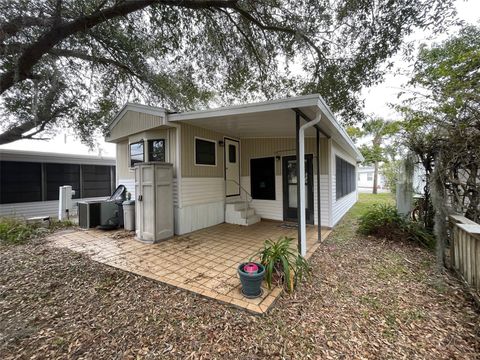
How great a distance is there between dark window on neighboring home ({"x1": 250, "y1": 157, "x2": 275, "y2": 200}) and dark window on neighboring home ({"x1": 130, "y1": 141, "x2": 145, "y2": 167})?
11.2 ft

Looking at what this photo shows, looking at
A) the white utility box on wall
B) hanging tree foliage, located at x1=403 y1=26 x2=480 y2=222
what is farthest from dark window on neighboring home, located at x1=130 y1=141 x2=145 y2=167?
hanging tree foliage, located at x1=403 y1=26 x2=480 y2=222

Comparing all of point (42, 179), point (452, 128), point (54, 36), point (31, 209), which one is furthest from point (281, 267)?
point (42, 179)

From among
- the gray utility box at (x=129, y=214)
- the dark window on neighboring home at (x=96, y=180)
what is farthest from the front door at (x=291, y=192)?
the dark window on neighboring home at (x=96, y=180)

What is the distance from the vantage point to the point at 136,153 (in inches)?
247

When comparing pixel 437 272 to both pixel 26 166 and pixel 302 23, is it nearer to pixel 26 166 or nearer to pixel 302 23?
pixel 302 23

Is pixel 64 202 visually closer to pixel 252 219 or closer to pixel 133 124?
pixel 133 124

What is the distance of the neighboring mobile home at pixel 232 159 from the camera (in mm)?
5043

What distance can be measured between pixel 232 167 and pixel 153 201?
3.05m

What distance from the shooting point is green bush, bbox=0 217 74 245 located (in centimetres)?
484

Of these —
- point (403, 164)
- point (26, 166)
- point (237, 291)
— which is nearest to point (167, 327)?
point (237, 291)

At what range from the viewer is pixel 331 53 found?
5.88 meters

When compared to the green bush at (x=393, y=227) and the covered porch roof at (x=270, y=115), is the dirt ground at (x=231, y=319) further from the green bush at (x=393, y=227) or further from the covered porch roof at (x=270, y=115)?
the covered porch roof at (x=270, y=115)

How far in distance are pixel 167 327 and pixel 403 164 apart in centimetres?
583

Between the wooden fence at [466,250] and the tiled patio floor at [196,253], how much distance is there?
2.10 m
